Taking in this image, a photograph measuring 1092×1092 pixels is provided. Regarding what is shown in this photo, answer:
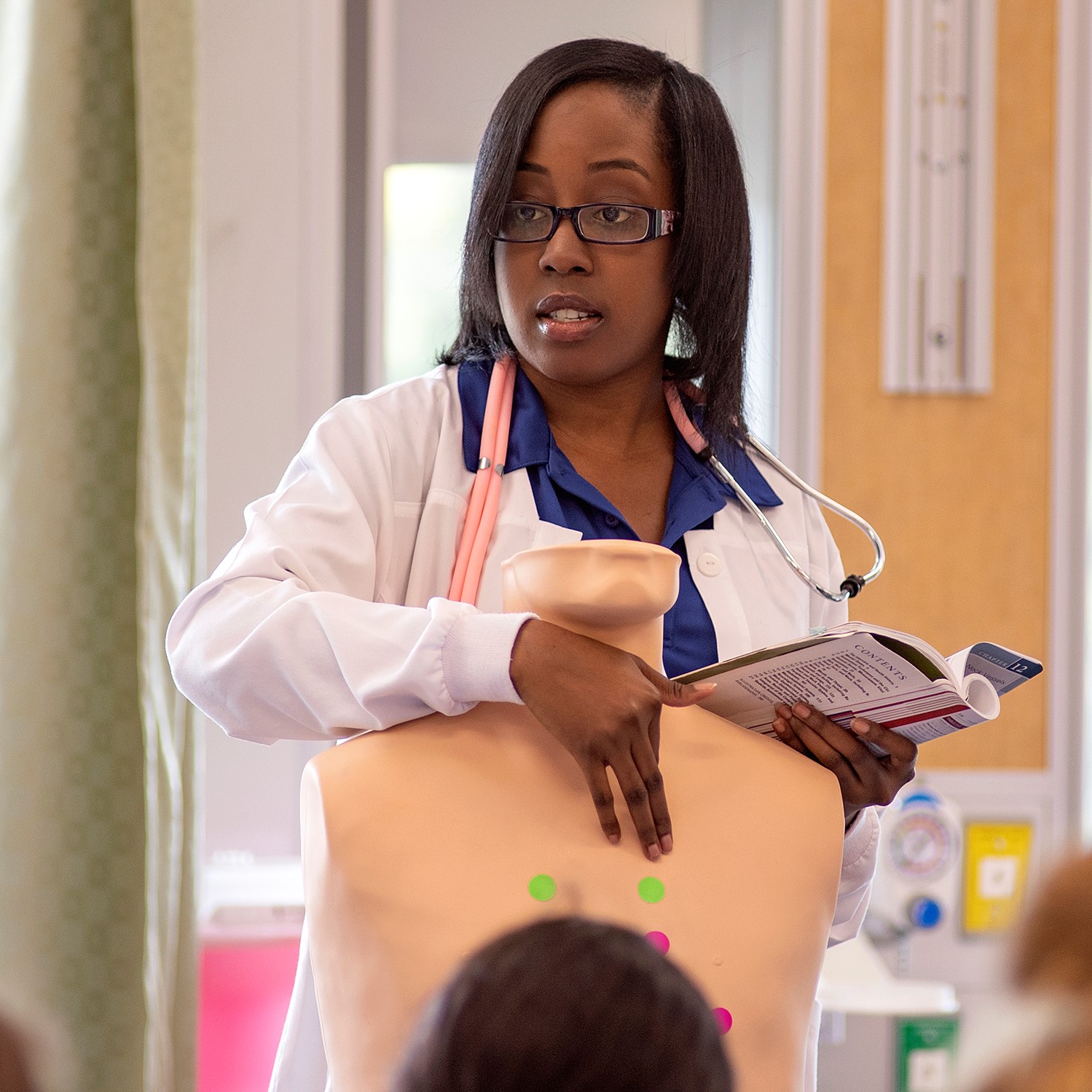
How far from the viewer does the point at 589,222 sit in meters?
1.30

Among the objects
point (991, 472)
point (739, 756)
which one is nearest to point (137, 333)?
point (739, 756)

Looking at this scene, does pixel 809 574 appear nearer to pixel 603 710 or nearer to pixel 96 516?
pixel 603 710

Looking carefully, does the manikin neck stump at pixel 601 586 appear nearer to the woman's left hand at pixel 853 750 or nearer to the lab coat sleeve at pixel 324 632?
the lab coat sleeve at pixel 324 632

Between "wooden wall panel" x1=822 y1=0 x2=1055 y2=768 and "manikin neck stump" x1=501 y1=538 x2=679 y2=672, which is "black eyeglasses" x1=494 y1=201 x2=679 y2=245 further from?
"wooden wall panel" x1=822 y1=0 x2=1055 y2=768

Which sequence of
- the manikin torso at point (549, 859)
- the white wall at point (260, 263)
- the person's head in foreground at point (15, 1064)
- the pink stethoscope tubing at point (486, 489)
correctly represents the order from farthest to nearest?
the white wall at point (260, 263)
the pink stethoscope tubing at point (486, 489)
the manikin torso at point (549, 859)
the person's head in foreground at point (15, 1064)

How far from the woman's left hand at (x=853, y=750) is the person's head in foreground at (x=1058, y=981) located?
0.50 metres

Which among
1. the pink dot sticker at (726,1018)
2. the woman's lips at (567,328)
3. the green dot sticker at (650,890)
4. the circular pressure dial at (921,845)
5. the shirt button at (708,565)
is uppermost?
the woman's lips at (567,328)

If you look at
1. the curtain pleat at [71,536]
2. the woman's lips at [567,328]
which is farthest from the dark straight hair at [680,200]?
the curtain pleat at [71,536]

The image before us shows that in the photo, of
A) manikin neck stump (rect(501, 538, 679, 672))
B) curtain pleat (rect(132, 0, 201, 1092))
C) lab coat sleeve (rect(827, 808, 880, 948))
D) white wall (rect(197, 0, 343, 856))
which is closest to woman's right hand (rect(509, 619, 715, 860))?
manikin neck stump (rect(501, 538, 679, 672))

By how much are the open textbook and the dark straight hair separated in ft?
1.36

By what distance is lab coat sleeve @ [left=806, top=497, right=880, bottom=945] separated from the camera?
1278 mm

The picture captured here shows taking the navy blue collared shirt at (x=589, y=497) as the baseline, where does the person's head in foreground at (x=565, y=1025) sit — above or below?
below

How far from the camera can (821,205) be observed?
8.11 ft

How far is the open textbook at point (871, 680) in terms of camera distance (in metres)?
1.01
